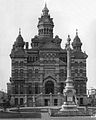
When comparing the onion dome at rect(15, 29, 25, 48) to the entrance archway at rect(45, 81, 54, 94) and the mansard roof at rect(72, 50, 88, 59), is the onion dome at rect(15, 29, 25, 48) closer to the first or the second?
the entrance archway at rect(45, 81, 54, 94)

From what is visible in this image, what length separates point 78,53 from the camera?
127 m

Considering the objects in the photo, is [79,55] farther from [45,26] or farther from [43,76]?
[45,26]

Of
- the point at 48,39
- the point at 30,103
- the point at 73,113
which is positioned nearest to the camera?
the point at 73,113

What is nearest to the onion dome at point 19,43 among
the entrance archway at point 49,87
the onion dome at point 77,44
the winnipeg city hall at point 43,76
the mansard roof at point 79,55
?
the winnipeg city hall at point 43,76

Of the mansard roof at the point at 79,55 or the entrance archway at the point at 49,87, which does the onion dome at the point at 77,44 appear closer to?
the mansard roof at the point at 79,55

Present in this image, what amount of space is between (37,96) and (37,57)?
12448mm

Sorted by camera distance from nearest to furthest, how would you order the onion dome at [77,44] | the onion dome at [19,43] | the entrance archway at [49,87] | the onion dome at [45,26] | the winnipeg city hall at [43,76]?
the winnipeg city hall at [43,76], the entrance archway at [49,87], the onion dome at [19,43], the onion dome at [77,44], the onion dome at [45,26]

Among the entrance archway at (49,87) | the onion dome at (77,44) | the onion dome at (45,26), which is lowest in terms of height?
the entrance archway at (49,87)

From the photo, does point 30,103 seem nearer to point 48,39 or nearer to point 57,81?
point 57,81

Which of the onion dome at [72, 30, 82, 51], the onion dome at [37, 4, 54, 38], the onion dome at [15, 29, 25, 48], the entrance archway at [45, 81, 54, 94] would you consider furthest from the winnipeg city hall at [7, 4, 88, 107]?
the onion dome at [37, 4, 54, 38]

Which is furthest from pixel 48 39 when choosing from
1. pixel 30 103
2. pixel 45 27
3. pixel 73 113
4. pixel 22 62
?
pixel 73 113

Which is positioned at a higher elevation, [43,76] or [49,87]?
[43,76]

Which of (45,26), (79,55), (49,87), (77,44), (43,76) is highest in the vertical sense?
(45,26)

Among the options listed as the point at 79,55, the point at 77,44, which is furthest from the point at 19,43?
the point at 79,55
